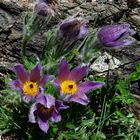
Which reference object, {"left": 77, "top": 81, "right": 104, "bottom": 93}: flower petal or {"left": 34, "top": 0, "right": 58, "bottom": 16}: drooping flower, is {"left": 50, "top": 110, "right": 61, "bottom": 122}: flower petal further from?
{"left": 34, "top": 0, "right": 58, "bottom": 16}: drooping flower

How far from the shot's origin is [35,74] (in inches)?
119

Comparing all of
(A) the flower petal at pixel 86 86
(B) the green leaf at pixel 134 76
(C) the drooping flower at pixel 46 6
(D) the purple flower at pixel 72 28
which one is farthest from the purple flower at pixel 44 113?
(B) the green leaf at pixel 134 76

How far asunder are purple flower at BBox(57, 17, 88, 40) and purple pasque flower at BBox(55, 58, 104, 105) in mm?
152

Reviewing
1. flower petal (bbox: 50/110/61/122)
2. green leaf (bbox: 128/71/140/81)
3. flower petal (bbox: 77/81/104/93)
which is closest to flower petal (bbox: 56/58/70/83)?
flower petal (bbox: 77/81/104/93)

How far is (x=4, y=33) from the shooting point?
3691mm

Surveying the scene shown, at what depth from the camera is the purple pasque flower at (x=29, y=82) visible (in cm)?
295

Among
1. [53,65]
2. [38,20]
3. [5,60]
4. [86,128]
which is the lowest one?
[86,128]

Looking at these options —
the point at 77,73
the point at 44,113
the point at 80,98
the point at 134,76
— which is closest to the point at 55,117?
the point at 44,113

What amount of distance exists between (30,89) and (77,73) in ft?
1.03

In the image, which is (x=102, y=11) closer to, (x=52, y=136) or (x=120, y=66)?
(x=120, y=66)

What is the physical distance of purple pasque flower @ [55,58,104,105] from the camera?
118 inches

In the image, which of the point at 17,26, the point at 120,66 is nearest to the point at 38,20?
the point at 17,26

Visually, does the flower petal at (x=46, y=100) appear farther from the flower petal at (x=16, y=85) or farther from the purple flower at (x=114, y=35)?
the purple flower at (x=114, y=35)

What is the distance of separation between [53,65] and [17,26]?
0.69 m
